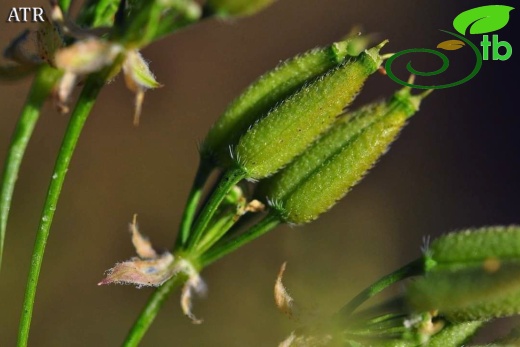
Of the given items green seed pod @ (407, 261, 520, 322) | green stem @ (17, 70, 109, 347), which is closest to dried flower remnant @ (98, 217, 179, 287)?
green stem @ (17, 70, 109, 347)

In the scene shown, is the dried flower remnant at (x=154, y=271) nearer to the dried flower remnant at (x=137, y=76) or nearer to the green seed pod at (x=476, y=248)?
the dried flower remnant at (x=137, y=76)

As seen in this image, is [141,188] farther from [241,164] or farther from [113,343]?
[241,164]

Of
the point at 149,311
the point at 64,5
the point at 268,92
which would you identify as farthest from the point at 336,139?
the point at 64,5

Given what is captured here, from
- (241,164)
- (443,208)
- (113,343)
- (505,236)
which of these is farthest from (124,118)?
(505,236)

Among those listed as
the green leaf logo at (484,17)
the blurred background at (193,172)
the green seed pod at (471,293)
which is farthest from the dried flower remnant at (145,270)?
the blurred background at (193,172)

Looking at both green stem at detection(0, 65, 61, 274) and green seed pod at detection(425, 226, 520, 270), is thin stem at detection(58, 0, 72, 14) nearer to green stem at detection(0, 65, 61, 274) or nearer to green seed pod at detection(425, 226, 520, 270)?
green stem at detection(0, 65, 61, 274)
